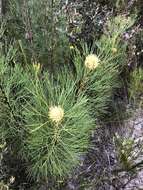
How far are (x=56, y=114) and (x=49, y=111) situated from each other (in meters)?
0.05

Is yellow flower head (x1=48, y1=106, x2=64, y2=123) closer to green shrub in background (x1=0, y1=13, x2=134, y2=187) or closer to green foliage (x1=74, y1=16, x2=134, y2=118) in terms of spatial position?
green shrub in background (x1=0, y1=13, x2=134, y2=187)

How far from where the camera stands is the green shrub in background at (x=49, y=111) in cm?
145

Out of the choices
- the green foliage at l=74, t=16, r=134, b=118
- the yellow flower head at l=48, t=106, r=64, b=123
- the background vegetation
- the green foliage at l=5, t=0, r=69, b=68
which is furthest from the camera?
the green foliage at l=5, t=0, r=69, b=68

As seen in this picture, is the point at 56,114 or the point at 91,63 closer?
the point at 56,114

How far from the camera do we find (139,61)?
2.47 metres

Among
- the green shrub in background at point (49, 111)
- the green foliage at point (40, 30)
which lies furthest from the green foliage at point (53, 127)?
the green foliage at point (40, 30)

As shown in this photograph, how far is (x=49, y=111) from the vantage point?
4.65ft

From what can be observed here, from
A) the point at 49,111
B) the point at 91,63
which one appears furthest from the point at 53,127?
the point at 91,63

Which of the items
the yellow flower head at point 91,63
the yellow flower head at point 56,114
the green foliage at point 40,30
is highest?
the green foliage at point 40,30

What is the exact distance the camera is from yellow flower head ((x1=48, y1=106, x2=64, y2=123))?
1376 mm

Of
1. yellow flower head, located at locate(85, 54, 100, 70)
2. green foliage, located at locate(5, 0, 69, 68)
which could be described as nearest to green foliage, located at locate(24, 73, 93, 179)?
yellow flower head, located at locate(85, 54, 100, 70)

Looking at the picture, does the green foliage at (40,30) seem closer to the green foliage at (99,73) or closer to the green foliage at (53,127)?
the green foliage at (99,73)

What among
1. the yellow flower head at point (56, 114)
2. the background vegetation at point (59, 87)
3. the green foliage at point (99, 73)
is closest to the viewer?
the yellow flower head at point (56, 114)

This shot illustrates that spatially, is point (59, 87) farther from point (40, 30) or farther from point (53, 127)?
point (40, 30)
